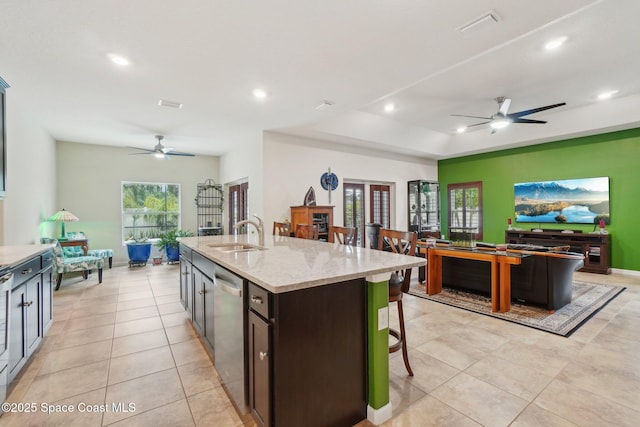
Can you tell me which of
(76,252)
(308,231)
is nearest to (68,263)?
(76,252)

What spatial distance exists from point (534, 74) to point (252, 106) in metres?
4.11

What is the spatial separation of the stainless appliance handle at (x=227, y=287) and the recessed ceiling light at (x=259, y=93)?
261 cm

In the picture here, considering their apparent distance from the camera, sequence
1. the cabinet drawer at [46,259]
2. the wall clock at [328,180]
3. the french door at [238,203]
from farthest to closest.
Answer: the french door at [238,203] < the wall clock at [328,180] < the cabinet drawer at [46,259]

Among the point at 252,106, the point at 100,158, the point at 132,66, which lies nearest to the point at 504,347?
the point at 252,106

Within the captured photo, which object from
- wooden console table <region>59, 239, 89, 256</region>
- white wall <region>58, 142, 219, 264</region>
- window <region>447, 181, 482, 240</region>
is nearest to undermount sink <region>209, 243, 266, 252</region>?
wooden console table <region>59, 239, 89, 256</region>

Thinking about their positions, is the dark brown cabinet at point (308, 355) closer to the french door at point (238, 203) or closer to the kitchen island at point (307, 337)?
the kitchen island at point (307, 337)

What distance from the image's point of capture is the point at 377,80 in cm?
341

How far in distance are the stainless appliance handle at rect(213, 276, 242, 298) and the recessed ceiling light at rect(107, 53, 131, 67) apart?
245cm

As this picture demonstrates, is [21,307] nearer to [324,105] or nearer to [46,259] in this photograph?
[46,259]

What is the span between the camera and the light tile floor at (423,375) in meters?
1.79

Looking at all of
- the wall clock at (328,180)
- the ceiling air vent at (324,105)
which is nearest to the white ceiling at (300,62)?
the ceiling air vent at (324,105)

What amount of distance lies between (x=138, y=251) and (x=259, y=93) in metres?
5.02

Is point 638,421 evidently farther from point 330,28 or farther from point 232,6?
point 232,6

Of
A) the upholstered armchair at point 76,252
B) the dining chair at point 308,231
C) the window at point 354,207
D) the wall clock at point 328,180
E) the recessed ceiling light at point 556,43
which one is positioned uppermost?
the recessed ceiling light at point 556,43
